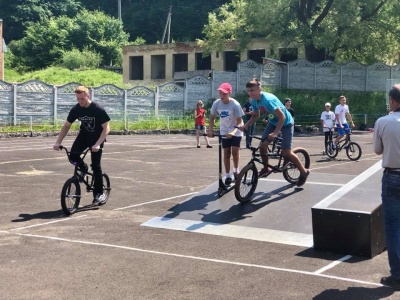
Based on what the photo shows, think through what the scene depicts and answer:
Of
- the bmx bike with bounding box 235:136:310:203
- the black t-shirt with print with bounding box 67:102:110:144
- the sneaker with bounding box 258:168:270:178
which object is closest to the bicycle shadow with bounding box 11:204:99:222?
the black t-shirt with print with bounding box 67:102:110:144

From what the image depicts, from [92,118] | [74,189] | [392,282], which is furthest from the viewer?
[92,118]

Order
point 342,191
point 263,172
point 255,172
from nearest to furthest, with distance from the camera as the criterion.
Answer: point 342,191
point 255,172
point 263,172

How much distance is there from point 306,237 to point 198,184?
16.9ft

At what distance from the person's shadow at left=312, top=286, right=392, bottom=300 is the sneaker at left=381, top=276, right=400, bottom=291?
0.05 m

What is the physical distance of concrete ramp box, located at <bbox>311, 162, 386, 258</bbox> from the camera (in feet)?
24.5

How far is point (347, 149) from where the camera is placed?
64.1ft

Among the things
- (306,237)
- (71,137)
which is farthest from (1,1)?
(306,237)

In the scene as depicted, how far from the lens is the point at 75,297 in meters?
6.05

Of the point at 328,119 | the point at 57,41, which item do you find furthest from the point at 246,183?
the point at 57,41

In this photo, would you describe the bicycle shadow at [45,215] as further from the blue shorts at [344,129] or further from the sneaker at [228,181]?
the blue shorts at [344,129]

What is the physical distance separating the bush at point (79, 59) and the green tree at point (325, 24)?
25552 mm

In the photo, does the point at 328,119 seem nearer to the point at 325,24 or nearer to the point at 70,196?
the point at 70,196

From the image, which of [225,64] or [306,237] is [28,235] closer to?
[306,237]

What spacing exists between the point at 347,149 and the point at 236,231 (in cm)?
1135
